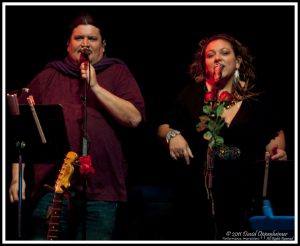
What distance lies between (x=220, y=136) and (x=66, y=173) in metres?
1.03

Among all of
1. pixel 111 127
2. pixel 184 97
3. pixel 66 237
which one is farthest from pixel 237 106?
pixel 66 237

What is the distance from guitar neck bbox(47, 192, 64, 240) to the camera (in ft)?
12.3

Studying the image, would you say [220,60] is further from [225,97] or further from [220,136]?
[220,136]

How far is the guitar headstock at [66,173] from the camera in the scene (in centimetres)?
383

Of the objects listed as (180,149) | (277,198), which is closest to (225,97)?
(180,149)

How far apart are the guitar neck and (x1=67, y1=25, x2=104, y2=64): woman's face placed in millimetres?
973

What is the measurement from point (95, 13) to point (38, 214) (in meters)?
1.63

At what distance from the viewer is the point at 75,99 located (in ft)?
13.6

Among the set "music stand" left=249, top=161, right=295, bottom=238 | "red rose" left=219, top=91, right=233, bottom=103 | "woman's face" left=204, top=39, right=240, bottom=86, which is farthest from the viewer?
"woman's face" left=204, top=39, right=240, bottom=86

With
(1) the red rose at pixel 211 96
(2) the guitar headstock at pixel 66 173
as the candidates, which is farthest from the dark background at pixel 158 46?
(2) the guitar headstock at pixel 66 173

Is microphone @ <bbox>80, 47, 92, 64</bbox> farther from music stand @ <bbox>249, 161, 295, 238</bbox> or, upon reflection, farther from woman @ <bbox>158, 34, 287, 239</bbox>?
music stand @ <bbox>249, 161, 295, 238</bbox>

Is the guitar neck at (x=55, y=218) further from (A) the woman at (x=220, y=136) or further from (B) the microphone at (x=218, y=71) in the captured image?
(B) the microphone at (x=218, y=71)

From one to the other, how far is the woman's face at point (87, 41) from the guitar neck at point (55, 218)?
973mm
